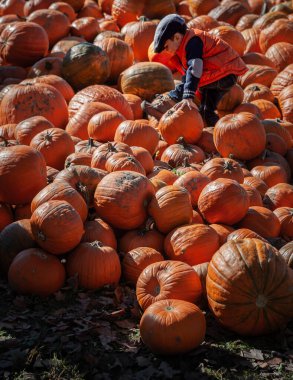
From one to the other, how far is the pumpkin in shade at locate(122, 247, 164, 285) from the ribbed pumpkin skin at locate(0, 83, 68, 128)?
278 centimetres

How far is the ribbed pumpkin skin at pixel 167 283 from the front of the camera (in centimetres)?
418

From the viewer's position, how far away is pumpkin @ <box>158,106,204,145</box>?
22.5 feet

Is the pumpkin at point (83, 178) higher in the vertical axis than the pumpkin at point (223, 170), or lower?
higher

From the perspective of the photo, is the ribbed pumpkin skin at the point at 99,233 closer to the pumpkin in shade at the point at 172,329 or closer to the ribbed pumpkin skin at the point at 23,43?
the pumpkin in shade at the point at 172,329

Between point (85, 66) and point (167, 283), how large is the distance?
4722 millimetres

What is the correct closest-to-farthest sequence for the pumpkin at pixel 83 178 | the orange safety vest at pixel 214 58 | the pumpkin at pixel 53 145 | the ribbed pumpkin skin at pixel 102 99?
the pumpkin at pixel 83 178 < the pumpkin at pixel 53 145 < the ribbed pumpkin skin at pixel 102 99 < the orange safety vest at pixel 214 58

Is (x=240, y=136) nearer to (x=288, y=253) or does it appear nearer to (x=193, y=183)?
(x=193, y=183)

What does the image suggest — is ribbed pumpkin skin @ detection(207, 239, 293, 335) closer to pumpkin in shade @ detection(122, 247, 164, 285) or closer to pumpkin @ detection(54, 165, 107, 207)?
pumpkin in shade @ detection(122, 247, 164, 285)

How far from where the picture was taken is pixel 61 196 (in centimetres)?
468

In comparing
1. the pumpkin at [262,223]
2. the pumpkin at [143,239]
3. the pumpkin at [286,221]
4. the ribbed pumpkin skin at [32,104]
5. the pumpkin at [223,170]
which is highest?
the ribbed pumpkin skin at [32,104]

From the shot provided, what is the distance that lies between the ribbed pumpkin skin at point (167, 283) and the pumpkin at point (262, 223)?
115cm

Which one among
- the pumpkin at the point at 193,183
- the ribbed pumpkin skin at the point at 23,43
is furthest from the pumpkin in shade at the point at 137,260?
the ribbed pumpkin skin at the point at 23,43

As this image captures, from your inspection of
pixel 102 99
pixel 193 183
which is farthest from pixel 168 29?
pixel 193 183

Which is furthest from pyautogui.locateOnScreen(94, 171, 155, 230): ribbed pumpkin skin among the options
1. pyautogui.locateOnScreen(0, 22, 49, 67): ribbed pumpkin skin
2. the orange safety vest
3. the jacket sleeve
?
pyautogui.locateOnScreen(0, 22, 49, 67): ribbed pumpkin skin
